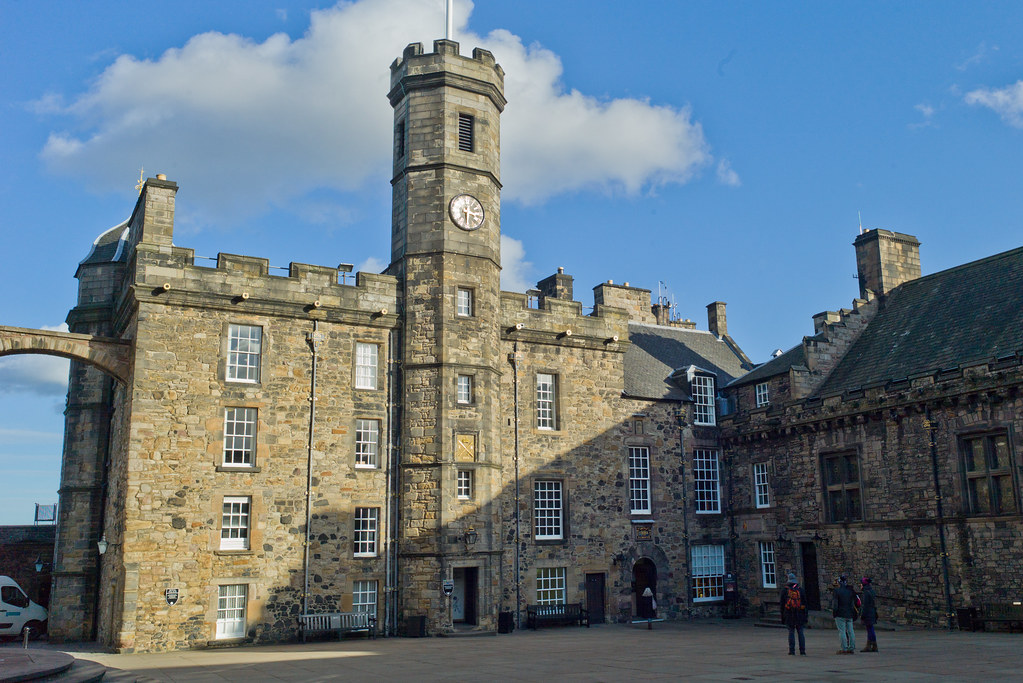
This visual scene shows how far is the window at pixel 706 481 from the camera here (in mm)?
31203

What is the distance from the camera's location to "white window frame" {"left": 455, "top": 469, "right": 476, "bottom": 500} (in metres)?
25.3

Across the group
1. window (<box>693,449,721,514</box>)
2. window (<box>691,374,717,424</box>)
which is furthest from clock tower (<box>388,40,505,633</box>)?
window (<box>693,449,721,514</box>)

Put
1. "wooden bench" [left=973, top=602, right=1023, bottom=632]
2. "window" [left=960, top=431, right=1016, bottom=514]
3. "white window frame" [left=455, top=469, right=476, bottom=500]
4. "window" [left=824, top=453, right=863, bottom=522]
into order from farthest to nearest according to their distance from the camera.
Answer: "window" [left=824, top=453, right=863, bottom=522] → "white window frame" [left=455, top=469, right=476, bottom=500] → "window" [left=960, top=431, right=1016, bottom=514] → "wooden bench" [left=973, top=602, right=1023, bottom=632]

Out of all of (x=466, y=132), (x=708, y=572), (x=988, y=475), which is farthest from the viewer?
(x=708, y=572)

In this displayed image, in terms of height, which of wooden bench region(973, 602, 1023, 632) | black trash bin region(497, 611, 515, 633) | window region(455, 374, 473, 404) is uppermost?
window region(455, 374, 473, 404)

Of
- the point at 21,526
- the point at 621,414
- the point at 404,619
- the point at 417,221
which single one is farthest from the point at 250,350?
the point at 21,526

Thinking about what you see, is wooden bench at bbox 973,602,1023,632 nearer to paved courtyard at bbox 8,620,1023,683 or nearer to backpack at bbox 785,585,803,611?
paved courtyard at bbox 8,620,1023,683

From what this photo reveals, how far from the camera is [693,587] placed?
30.1 m

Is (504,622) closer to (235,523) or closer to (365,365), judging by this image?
(235,523)

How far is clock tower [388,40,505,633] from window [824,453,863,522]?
10595 millimetres

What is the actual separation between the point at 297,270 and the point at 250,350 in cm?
275

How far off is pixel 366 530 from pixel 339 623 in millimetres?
2680

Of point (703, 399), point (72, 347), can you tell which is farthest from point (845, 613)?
point (72, 347)

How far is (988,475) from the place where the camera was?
2272cm
